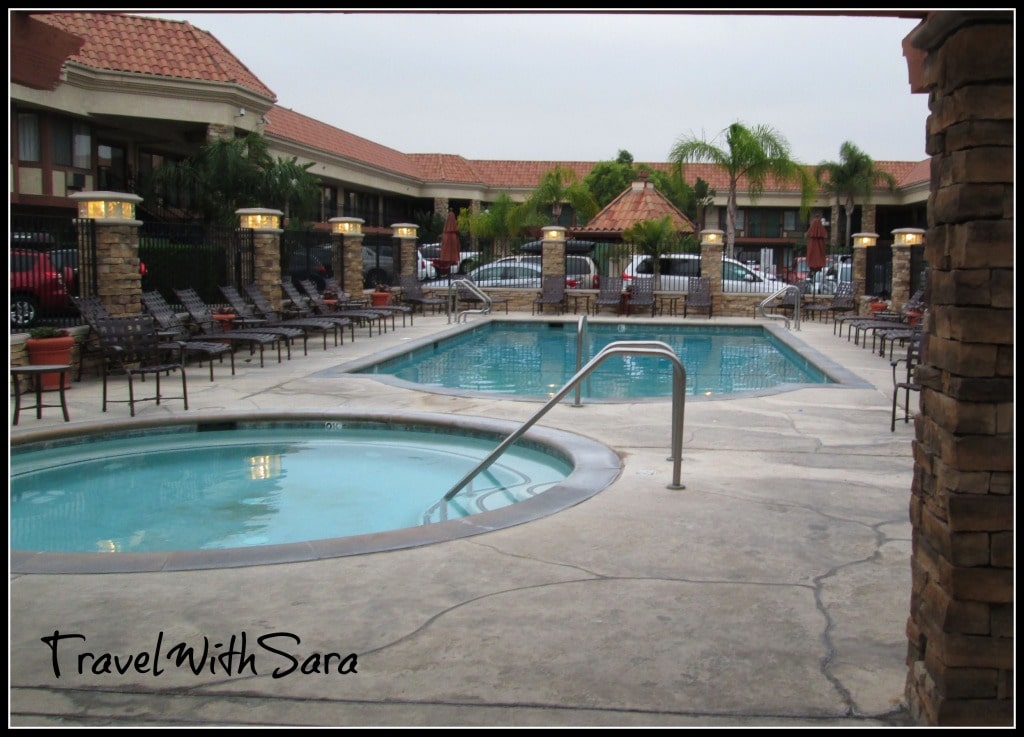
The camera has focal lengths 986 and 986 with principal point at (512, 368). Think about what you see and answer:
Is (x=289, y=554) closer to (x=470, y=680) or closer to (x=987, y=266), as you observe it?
(x=470, y=680)

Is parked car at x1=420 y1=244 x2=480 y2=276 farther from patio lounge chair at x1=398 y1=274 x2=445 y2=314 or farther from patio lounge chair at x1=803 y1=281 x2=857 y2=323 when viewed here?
patio lounge chair at x1=803 y1=281 x2=857 y2=323

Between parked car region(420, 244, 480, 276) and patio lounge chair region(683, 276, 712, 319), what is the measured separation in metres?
7.23

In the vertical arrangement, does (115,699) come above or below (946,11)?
below

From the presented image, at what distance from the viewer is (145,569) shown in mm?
4996

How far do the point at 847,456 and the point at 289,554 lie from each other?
4791mm

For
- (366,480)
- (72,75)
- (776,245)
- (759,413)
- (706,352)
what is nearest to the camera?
(366,480)

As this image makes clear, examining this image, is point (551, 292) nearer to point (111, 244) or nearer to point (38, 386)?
point (111, 244)

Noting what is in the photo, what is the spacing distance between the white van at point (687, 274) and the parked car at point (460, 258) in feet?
16.1

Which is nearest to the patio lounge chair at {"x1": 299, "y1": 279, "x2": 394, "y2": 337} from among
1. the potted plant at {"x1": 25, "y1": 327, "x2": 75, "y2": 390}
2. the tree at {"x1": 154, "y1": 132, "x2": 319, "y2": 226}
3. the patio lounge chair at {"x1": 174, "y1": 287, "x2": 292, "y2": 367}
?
the tree at {"x1": 154, "y1": 132, "x2": 319, "y2": 226}

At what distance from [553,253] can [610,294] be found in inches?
78.7

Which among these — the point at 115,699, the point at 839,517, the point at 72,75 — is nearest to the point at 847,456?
the point at 839,517

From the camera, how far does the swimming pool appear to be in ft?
19.2

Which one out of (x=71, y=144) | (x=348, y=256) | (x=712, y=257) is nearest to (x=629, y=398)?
(x=348, y=256)

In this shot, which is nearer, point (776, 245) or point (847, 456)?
point (847, 456)
